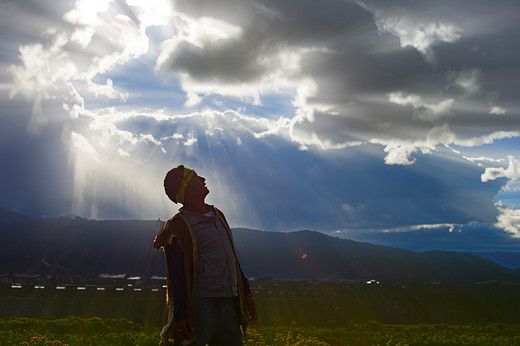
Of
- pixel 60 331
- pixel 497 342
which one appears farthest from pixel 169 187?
pixel 60 331

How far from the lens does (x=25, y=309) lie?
47625 millimetres

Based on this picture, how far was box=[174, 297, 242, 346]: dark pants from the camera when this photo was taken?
4902 millimetres

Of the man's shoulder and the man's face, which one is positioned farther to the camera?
the man's face

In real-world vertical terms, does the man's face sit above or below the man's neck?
above

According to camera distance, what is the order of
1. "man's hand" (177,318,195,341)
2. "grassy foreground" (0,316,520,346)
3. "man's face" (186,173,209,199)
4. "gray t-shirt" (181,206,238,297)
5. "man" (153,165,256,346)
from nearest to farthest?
"man's hand" (177,318,195,341) → "man" (153,165,256,346) → "gray t-shirt" (181,206,238,297) → "man's face" (186,173,209,199) → "grassy foreground" (0,316,520,346)

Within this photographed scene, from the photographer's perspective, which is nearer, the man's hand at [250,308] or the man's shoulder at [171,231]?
the man's shoulder at [171,231]

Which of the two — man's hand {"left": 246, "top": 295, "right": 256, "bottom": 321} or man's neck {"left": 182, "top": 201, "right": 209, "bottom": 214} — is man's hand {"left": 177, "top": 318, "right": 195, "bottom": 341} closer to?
man's hand {"left": 246, "top": 295, "right": 256, "bottom": 321}

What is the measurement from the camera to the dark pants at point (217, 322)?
16.1ft

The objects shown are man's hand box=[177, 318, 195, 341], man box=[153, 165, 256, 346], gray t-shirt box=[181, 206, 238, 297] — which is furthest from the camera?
gray t-shirt box=[181, 206, 238, 297]

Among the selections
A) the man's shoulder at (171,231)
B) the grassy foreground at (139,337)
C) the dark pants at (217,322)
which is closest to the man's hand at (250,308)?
the dark pants at (217,322)

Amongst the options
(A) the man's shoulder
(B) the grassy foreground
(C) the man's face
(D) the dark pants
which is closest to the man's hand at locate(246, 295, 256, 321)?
(D) the dark pants

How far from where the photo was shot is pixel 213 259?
16.8 ft

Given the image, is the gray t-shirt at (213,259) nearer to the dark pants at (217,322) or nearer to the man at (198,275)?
the man at (198,275)

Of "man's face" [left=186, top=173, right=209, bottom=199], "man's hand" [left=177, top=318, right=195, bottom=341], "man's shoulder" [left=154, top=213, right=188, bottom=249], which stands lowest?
"man's hand" [left=177, top=318, right=195, bottom=341]
